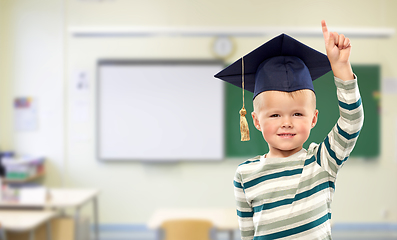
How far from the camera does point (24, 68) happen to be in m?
3.12

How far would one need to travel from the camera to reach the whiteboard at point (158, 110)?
10.3 feet

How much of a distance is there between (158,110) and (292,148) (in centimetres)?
260

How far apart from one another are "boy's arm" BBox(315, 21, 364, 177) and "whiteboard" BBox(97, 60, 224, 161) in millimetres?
2523

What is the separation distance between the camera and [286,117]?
0.60m

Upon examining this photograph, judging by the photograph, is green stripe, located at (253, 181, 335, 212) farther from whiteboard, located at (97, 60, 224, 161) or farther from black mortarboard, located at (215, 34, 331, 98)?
whiteboard, located at (97, 60, 224, 161)

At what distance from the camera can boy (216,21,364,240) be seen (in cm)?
58

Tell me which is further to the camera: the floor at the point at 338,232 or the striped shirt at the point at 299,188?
the floor at the point at 338,232

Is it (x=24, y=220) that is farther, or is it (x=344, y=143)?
(x=24, y=220)

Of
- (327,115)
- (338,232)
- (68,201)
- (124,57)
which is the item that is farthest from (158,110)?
(338,232)

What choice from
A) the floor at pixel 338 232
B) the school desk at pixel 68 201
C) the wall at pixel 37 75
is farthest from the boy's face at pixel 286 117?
the wall at pixel 37 75

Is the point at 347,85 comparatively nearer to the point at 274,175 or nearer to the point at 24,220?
the point at 274,175

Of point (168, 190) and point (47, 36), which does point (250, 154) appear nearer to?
point (168, 190)

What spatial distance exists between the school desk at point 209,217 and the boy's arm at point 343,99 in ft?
4.78

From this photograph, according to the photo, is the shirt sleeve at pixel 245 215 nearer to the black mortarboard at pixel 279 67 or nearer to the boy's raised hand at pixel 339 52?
the black mortarboard at pixel 279 67
